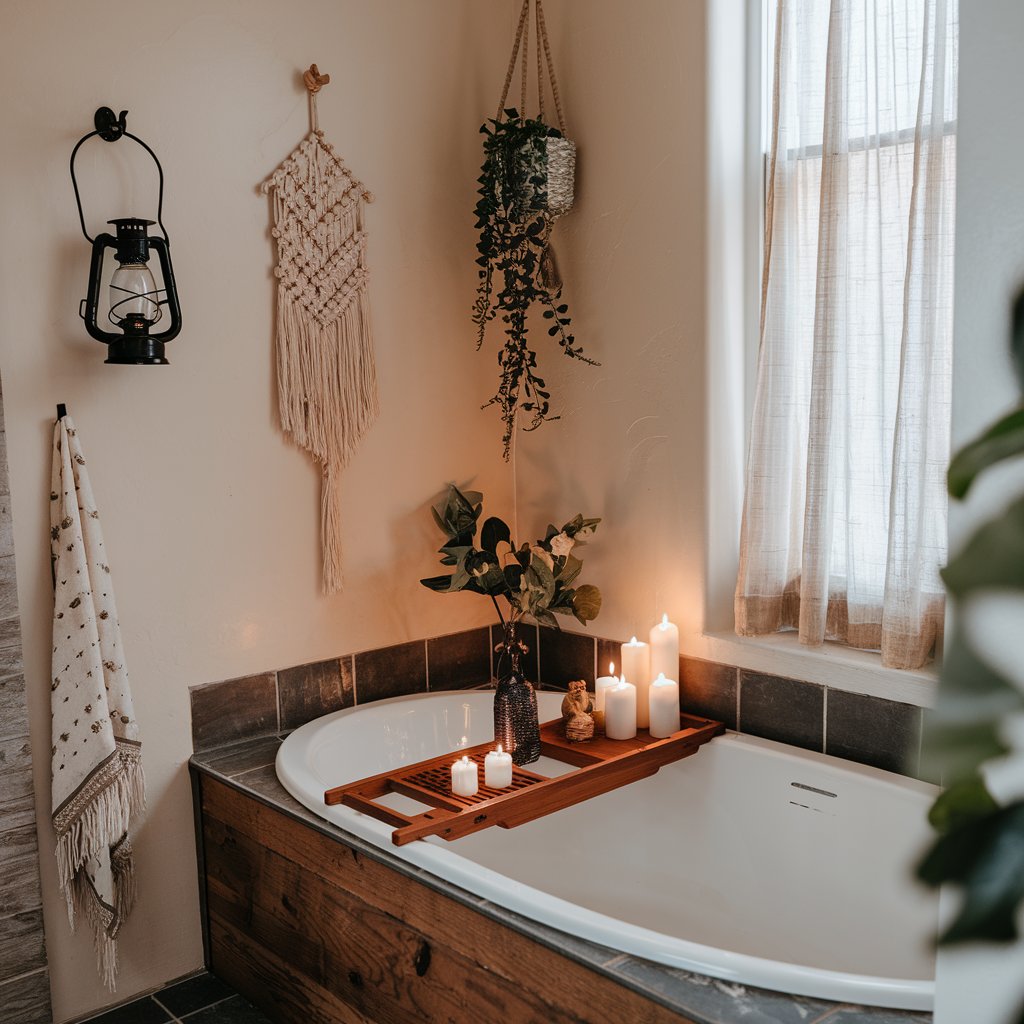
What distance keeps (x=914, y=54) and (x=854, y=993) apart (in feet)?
5.75

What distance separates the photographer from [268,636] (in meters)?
2.62

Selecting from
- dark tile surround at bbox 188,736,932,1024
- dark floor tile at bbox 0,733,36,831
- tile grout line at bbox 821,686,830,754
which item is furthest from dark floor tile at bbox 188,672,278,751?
tile grout line at bbox 821,686,830,754

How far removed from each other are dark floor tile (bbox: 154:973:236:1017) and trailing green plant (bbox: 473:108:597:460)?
4.98 ft

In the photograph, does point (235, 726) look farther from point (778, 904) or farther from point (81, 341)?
point (778, 904)

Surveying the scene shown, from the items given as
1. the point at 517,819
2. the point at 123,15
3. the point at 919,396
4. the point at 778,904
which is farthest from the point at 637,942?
the point at 123,15

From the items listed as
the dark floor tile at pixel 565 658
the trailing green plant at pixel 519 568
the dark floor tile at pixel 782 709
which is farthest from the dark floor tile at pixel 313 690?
the dark floor tile at pixel 782 709

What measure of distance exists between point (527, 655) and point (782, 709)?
837 millimetres

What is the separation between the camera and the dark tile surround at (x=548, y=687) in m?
2.28

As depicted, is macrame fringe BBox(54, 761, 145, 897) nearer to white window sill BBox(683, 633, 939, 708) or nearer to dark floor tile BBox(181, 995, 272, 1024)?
dark floor tile BBox(181, 995, 272, 1024)

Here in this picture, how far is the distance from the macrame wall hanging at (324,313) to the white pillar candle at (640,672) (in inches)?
29.6

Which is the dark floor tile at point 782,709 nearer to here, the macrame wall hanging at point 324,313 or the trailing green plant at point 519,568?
the trailing green plant at point 519,568

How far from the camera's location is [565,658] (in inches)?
117

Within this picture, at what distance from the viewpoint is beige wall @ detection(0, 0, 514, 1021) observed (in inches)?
87.9

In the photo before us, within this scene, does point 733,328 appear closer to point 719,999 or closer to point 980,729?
point 719,999
